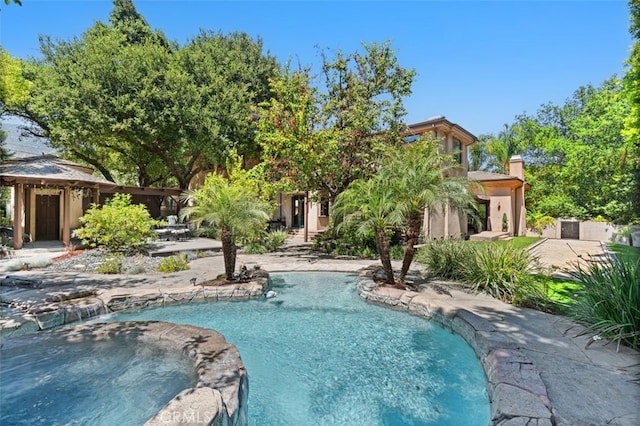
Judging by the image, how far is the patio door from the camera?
84.7ft

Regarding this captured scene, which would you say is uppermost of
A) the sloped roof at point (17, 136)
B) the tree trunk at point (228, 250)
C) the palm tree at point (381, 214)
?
the sloped roof at point (17, 136)

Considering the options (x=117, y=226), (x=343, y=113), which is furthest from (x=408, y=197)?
(x=117, y=226)

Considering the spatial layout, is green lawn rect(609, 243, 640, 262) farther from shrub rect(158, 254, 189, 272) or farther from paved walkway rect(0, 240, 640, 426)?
shrub rect(158, 254, 189, 272)

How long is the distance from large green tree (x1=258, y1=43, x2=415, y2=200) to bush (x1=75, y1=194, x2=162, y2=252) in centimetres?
621

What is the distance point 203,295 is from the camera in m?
8.30

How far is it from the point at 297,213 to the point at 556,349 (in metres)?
22.1

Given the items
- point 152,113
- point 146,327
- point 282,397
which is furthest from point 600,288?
point 152,113

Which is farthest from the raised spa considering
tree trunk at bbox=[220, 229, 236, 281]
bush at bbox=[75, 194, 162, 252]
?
bush at bbox=[75, 194, 162, 252]

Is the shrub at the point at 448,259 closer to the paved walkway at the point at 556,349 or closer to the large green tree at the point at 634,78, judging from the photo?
the paved walkway at the point at 556,349

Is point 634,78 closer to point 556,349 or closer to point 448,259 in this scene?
point 448,259

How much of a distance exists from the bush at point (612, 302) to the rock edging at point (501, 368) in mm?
1574

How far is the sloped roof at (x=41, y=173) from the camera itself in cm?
1377

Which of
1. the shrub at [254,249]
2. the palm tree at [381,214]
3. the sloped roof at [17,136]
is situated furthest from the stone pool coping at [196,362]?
the sloped roof at [17,136]

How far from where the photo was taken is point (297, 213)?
26.2 m
